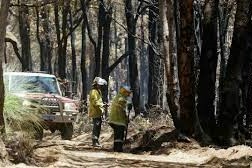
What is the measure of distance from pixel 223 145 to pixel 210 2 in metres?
3.88

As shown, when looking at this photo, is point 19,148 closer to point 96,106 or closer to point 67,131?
point 96,106

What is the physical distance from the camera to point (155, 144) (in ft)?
50.3

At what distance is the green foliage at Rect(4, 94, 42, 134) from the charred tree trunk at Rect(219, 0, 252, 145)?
4.72 meters

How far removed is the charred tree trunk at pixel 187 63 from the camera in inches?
569

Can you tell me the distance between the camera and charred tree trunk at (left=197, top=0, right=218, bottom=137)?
15.4 m

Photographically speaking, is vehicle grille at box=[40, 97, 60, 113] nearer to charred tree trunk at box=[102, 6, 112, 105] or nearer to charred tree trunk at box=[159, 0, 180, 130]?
charred tree trunk at box=[159, 0, 180, 130]

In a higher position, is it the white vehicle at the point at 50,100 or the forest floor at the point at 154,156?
the white vehicle at the point at 50,100

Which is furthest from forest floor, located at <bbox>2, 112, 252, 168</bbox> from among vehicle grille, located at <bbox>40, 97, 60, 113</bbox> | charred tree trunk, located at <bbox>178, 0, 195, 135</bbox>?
vehicle grille, located at <bbox>40, 97, 60, 113</bbox>

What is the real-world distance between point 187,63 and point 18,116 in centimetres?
465

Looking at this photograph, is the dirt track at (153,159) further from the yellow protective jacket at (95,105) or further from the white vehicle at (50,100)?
the white vehicle at (50,100)

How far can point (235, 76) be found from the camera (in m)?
14.5

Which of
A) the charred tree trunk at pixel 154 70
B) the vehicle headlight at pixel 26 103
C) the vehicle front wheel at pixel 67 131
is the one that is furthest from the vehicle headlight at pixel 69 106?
the charred tree trunk at pixel 154 70

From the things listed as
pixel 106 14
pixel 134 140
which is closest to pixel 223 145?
pixel 134 140

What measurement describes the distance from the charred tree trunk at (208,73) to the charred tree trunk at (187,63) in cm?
87
